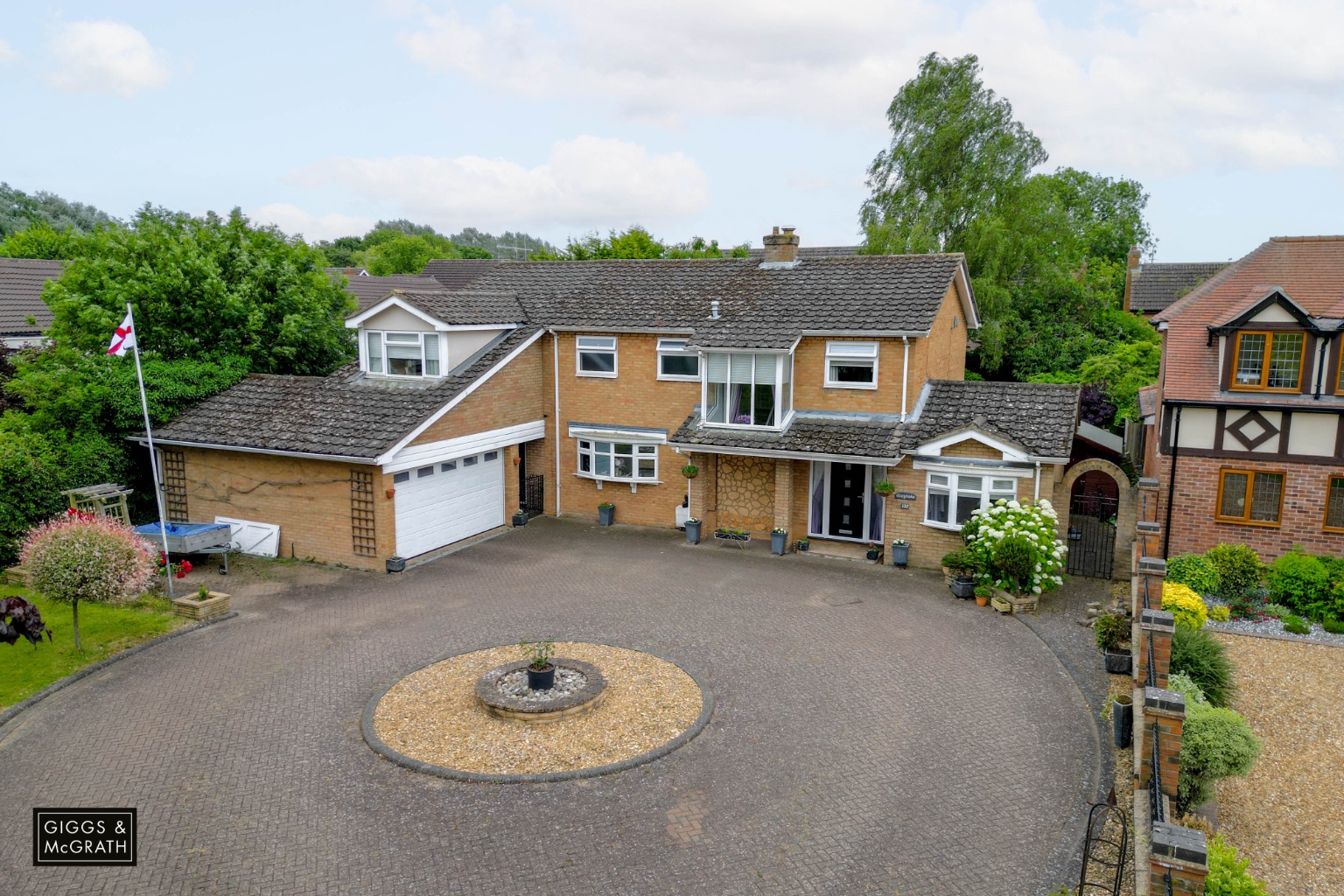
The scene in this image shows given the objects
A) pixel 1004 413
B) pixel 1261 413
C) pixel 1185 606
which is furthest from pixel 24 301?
pixel 1261 413

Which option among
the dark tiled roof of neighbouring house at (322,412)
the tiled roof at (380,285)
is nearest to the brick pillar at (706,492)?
the dark tiled roof of neighbouring house at (322,412)

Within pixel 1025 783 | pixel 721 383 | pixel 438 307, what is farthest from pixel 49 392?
pixel 1025 783

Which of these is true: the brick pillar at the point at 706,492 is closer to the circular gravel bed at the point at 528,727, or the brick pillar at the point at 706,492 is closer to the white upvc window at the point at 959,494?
the white upvc window at the point at 959,494

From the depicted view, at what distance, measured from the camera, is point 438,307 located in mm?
22359

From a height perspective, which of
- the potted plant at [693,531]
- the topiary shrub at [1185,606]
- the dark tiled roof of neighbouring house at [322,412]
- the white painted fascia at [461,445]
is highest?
the dark tiled roof of neighbouring house at [322,412]

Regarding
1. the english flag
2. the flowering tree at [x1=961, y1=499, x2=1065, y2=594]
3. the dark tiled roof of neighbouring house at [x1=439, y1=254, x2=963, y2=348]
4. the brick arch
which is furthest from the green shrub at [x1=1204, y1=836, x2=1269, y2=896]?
the english flag

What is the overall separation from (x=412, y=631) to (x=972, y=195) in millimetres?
27910

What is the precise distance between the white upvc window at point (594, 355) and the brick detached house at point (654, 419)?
0.07 metres

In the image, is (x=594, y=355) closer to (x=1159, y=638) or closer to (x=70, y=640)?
(x=70, y=640)

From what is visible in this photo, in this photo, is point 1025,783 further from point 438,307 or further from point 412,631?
point 438,307

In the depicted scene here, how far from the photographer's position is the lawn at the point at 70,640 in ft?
46.3

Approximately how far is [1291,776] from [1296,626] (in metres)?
6.20

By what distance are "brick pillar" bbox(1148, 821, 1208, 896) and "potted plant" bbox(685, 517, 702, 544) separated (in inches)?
619

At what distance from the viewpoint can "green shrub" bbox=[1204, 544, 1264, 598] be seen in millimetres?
17469
